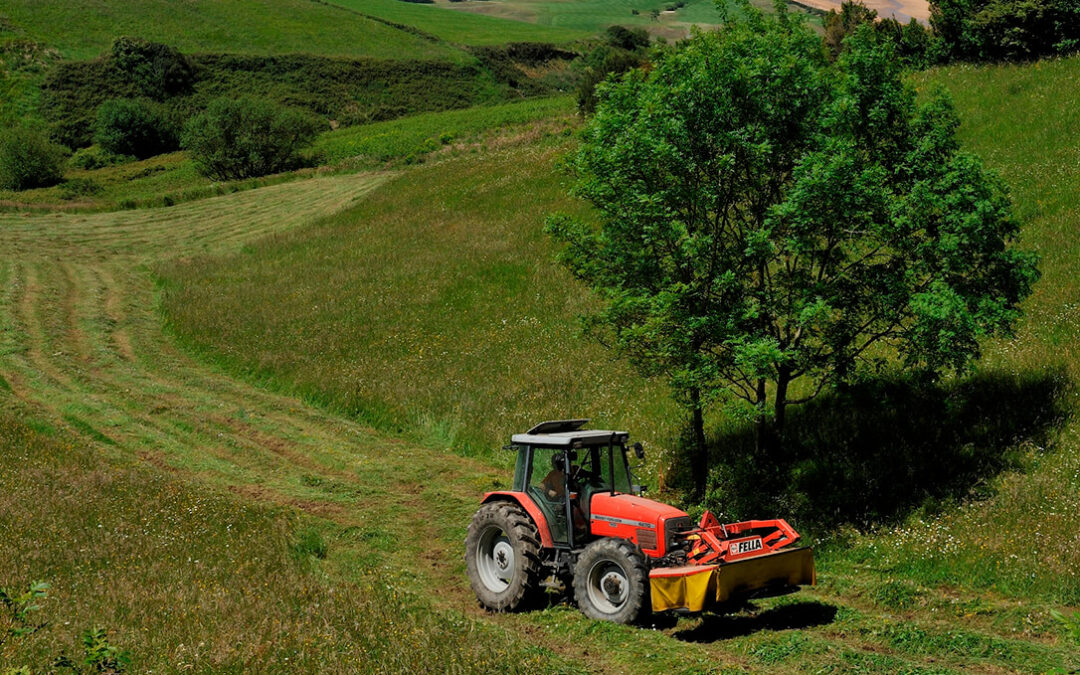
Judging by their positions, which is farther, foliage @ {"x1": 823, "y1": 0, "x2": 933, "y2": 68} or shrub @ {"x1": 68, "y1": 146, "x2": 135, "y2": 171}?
shrub @ {"x1": 68, "y1": 146, "x2": 135, "y2": 171}

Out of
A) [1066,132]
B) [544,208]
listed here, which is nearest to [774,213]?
[1066,132]

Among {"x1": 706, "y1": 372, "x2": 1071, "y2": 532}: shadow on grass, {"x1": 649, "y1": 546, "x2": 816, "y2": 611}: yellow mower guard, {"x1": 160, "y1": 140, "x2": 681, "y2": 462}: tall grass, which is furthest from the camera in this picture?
{"x1": 160, "y1": 140, "x2": 681, "y2": 462}: tall grass

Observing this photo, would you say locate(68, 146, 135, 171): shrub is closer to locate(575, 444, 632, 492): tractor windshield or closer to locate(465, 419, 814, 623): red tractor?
locate(465, 419, 814, 623): red tractor

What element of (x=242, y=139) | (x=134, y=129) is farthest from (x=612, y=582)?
(x=134, y=129)

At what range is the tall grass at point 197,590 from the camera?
9.42 metres

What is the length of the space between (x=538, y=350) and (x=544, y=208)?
14873 mm

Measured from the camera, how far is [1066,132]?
28.3 meters

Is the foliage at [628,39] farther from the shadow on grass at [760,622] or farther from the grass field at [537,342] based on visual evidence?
the shadow on grass at [760,622]

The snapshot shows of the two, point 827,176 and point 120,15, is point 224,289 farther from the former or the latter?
point 120,15

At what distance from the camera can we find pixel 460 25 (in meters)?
150

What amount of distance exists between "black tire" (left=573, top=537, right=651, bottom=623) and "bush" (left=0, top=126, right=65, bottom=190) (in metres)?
73.2

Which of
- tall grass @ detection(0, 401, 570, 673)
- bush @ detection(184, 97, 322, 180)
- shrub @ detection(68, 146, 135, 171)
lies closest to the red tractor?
tall grass @ detection(0, 401, 570, 673)

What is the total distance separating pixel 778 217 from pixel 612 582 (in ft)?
22.2

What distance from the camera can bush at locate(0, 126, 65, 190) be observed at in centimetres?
6955
